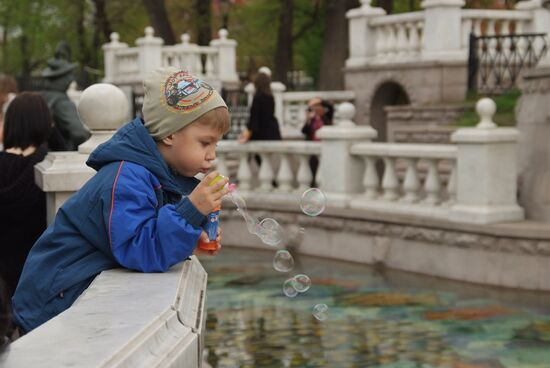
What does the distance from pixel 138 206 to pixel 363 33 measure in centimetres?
1966

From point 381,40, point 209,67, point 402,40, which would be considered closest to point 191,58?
point 209,67

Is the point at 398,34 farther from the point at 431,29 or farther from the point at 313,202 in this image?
the point at 313,202

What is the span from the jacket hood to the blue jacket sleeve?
5cm

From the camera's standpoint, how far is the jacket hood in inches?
166

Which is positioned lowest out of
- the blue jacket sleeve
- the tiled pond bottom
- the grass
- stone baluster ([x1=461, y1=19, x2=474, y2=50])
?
the tiled pond bottom

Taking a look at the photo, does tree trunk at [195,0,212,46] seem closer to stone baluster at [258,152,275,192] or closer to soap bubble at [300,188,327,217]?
stone baluster at [258,152,275,192]

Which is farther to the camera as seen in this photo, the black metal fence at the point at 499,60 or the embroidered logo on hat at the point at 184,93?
the black metal fence at the point at 499,60

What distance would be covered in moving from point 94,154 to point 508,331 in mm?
5522

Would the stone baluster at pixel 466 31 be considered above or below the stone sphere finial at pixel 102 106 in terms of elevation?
above

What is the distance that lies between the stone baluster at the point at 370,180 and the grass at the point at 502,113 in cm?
412

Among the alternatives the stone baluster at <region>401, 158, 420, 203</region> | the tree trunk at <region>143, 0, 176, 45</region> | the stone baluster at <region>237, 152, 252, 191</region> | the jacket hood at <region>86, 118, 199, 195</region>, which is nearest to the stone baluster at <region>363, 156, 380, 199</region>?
the stone baluster at <region>401, 158, 420, 203</region>

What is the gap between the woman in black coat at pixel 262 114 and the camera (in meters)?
15.5

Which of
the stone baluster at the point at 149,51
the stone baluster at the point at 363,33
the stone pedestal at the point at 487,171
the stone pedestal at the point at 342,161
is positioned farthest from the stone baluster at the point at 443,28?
the stone pedestal at the point at 487,171

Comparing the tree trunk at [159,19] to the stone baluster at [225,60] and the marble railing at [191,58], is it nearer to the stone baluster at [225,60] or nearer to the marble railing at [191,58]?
Result: the marble railing at [191,58]
